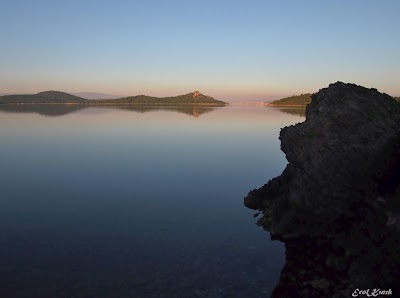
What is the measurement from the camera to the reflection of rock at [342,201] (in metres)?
21.9

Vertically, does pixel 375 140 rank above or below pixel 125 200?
above

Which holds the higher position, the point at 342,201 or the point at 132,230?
the point at 342,201

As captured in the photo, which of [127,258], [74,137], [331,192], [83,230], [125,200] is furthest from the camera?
[74,137]

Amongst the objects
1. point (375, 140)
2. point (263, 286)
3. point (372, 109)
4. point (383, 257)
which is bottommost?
point (263, 286)

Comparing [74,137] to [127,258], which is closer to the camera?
[127,258]

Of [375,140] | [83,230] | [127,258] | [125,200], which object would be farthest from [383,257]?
[125,200]

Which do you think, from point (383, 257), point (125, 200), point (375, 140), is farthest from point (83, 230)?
point (375, 140)

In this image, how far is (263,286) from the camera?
2241 centimetres

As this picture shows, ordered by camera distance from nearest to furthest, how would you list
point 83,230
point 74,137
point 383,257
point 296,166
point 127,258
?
1. point 383,257
2. point 127,258
3. point 83,230
4. point 296,166
5. point 74,137

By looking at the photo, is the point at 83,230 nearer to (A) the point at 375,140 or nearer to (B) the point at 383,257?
(B) the point at 383,257

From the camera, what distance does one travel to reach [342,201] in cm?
2744

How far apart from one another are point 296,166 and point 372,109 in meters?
8.26

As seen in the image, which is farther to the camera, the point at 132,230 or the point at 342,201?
the point at 132,230

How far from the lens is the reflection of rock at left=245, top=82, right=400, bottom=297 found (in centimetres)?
2191
